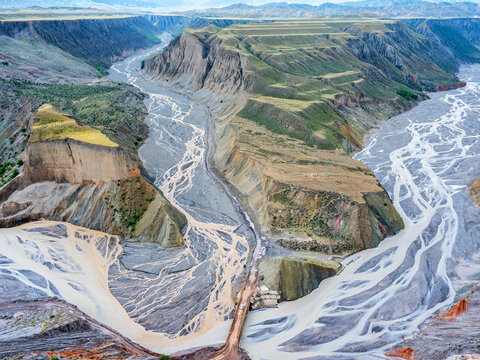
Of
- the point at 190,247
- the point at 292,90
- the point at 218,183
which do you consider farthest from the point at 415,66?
the point at 190,247

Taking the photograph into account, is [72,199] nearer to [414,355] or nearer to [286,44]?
[414,355]

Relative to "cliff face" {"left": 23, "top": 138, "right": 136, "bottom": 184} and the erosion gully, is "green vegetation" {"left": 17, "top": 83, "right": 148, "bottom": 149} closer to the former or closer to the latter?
the erosion gully

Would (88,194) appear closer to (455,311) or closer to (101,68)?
(455,311)

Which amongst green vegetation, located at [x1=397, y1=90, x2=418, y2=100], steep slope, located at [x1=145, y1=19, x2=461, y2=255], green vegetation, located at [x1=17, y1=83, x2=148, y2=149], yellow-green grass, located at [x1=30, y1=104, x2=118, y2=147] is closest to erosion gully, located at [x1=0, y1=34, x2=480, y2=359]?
steep slope, located at [x1=145, y1=19, x2=461, y2=255]

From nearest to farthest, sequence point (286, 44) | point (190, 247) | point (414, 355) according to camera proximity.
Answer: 1. point (414, 355)
2. point (190, 247)
3. point (286, 44)

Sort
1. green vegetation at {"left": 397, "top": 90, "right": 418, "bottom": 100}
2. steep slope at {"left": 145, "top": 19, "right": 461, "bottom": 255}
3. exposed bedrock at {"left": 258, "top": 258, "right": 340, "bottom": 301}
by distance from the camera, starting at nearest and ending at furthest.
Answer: exposed bedrock at {"left": 258, "top": 258, "right": 340, "bottom": 301}, steep slope at {"left": 145, "top": 19, "right": 461, "bottom": 255}, green vegetation at {"left": 397, "top": 90, "right": 418, "bottom": 100}

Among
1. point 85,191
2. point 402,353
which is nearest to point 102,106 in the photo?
point 85,191
